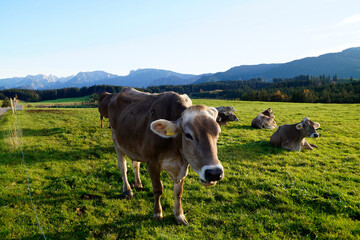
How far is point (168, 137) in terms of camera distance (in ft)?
13.9

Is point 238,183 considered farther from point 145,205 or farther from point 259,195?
point 145,205

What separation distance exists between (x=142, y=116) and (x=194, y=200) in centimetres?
317

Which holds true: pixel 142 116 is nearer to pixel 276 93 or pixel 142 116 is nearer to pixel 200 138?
pixel 200 138

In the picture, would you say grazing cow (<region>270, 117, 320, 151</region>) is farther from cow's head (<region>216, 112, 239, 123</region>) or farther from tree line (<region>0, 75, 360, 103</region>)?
tree line (<region>0, 75, 360, 103</region>)

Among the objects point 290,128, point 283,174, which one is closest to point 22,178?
point 283,174

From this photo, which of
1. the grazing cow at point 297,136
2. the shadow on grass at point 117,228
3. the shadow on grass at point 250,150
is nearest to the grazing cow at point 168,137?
the shadow on grass at point 117,228

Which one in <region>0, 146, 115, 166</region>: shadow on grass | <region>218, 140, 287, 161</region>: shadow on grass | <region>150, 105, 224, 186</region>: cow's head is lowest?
<region>218, 140, 287, 161</region>: shadow on grass

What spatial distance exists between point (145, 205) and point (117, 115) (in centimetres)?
316

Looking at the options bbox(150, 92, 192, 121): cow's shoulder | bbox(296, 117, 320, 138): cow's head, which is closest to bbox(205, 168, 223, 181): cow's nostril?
bbox(150, 92, 192, 121): cow's shoulder

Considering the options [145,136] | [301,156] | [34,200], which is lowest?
[301,156]

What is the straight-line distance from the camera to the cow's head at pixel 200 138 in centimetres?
346

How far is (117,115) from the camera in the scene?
Answer: 668cm

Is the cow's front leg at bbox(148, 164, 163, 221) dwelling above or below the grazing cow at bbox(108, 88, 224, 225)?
below

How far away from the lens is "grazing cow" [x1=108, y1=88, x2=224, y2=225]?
3.68 m
